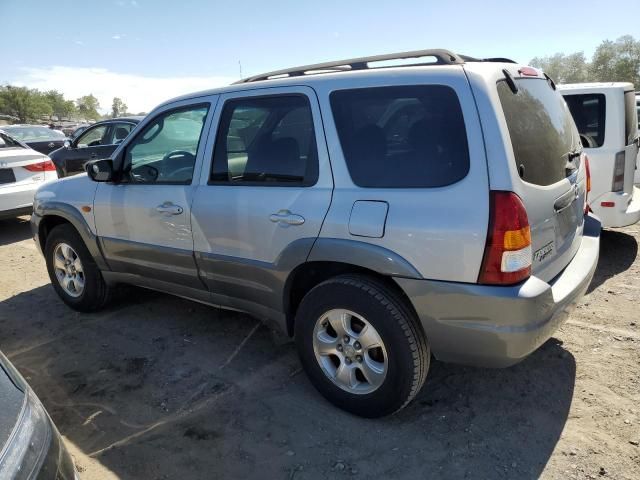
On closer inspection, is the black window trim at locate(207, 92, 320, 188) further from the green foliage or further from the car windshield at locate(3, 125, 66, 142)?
the green foliage

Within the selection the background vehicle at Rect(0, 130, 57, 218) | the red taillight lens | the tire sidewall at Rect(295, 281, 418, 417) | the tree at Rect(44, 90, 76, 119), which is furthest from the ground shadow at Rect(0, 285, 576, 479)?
the tree at Rect(44, 90, 76, 119)

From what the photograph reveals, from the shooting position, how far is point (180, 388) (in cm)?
311

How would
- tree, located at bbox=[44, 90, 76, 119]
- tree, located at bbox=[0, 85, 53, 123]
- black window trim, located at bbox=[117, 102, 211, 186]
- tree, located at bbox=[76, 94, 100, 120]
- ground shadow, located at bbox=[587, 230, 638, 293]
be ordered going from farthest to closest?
tree, located at bbox=[76, 94, 100, 120], tree, located at bbox=[44, 90, 76, 119], tree, located at bbox=[0, 85, 53, 123], ground shadow, located at bbox=[587, 230, 638, 293], black window trim, located at bbox=[117, 102, 211, 186]

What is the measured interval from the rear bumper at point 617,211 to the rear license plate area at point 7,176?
7.68 metres

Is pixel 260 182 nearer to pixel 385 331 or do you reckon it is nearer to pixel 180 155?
pixel 180 155

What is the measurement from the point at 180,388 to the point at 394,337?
4.98 feet

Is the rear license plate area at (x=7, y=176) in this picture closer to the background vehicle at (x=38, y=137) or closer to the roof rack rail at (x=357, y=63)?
the roof rack rail at (x=357, y=63)

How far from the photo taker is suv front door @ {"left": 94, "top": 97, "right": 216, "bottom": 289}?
3.33m

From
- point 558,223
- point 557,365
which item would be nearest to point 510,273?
point 558,223

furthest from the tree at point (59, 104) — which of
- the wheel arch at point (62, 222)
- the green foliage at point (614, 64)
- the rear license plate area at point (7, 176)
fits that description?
the wheel arch at point (62, 222)

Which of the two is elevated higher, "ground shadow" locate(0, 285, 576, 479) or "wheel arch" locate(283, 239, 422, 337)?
"wheel arch" locate(283, 239, 422, 337)

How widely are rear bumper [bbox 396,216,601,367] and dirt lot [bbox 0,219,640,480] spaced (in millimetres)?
498

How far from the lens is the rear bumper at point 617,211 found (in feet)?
15.9

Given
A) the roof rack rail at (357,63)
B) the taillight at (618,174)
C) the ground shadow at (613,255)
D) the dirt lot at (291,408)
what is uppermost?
the roof rack rail at (357,63)
